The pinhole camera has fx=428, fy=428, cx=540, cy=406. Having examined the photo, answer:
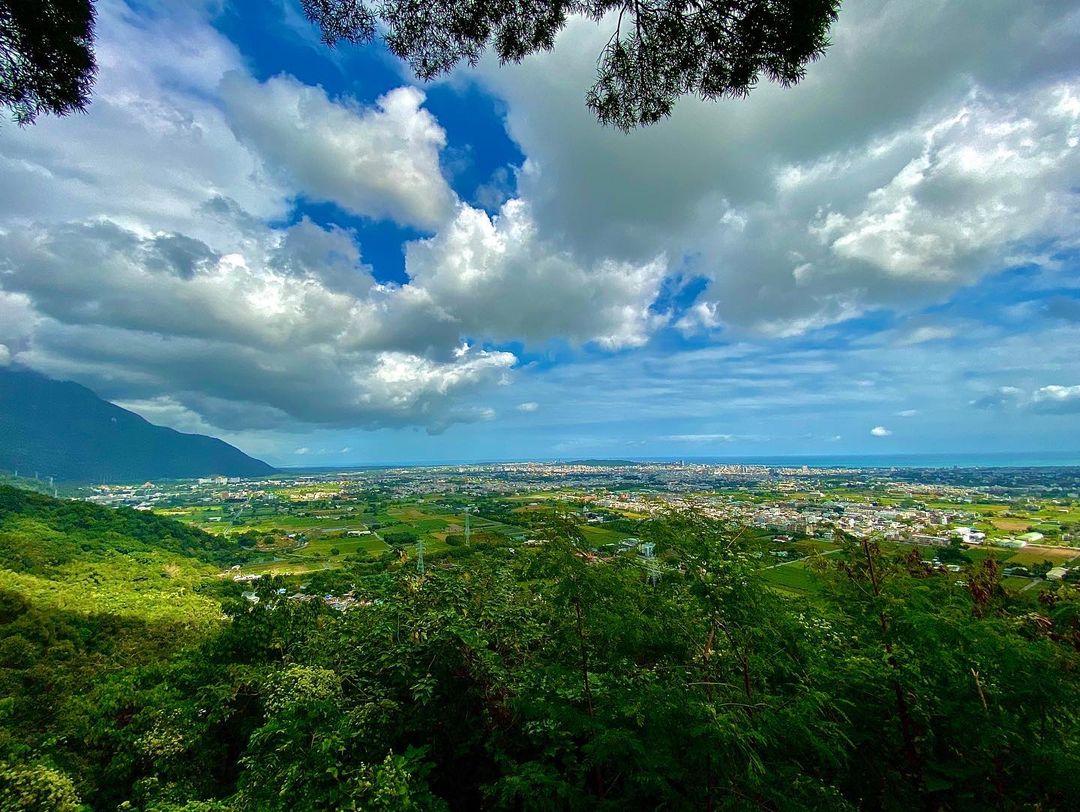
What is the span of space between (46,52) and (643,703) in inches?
324

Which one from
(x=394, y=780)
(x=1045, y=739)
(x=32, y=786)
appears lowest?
(x=32, y=786)

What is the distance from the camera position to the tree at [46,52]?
3893mm

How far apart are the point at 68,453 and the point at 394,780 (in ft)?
948

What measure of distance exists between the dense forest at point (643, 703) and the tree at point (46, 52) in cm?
674

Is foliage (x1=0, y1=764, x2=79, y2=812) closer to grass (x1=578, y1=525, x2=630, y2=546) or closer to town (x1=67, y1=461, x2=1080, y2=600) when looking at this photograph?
town (x1=67, y1=461, x2=1080, y2=600)

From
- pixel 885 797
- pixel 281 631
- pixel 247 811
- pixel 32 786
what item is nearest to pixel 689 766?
pixel 885 797

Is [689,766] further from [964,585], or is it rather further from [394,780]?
[964,585]

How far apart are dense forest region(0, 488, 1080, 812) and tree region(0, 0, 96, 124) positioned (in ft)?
22.1

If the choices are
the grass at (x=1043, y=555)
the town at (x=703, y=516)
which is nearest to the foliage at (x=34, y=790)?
the town at (x=703, y=516)

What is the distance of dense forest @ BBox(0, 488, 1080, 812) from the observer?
11.0 ft

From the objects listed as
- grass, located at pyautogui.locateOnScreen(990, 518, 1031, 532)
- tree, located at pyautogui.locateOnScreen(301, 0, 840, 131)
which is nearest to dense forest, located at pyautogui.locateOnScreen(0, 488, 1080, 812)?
tree, located at pyautogui.locateOnScreen(301, 0, 840, 131)

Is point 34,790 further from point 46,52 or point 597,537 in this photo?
point 597,537

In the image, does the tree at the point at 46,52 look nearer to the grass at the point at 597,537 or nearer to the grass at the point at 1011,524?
the grass at the point at 597,537

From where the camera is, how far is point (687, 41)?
16.1 feet
